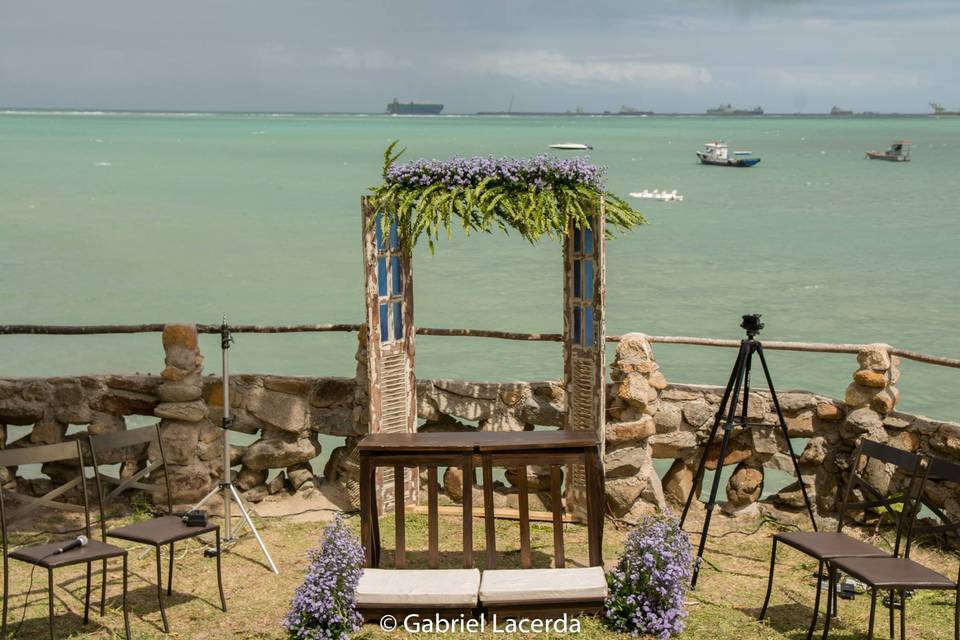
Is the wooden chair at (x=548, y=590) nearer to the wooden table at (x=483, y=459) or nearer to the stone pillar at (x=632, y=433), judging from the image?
the wooden table at (x=483, y=459)

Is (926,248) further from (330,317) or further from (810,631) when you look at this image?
(810,631)

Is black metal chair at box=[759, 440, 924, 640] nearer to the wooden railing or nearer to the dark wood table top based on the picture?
the dark wood table top

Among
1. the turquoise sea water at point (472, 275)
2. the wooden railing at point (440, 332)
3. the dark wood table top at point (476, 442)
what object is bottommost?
the turquoise sea water at point (472, 275)

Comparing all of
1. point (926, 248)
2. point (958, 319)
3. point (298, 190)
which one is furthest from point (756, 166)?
point (958, 319)

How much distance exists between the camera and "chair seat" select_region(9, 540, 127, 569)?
21.4 feet

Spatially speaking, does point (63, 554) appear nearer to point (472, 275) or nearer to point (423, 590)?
point (423, 590)

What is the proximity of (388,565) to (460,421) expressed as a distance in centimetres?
200

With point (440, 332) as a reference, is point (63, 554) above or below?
below

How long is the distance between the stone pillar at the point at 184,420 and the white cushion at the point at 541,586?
3411mm

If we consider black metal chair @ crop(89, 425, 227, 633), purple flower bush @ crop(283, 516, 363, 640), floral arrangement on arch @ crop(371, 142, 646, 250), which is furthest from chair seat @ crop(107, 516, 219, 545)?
floral arrangement on arch @ crop(371, 142, 646, 250)

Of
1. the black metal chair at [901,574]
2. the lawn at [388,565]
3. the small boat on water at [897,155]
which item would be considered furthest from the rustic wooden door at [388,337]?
the small boat on water at [897,155]

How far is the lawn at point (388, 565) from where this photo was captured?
24.0ft

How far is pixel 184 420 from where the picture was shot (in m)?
9.59

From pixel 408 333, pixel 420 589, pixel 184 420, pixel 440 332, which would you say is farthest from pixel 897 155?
pixel 420 589
